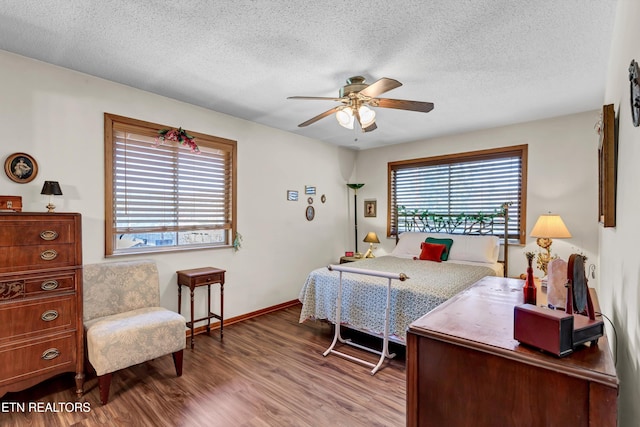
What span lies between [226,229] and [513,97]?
135 inches

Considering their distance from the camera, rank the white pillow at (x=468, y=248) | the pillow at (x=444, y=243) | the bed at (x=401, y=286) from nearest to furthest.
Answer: the bed at (x=401, y=286) < the white pillow at (x=468, y=248) < the pillow at (x=444, y=243)

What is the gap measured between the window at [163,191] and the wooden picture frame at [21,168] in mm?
505

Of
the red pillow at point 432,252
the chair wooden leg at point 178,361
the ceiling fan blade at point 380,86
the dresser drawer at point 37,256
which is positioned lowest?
the chair wooden leg at point 178,361

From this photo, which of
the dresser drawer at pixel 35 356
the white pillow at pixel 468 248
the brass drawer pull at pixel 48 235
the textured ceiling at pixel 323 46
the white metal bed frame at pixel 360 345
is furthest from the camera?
the white pillow at pixel 468 248

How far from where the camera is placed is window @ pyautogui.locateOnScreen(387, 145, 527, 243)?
13.6 ft

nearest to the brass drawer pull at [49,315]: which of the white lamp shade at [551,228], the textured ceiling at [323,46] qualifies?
the textured ceiling at [323,46]

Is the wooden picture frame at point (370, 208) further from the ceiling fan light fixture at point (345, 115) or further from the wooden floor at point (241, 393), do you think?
the ceiling fan light fixture at point (345, 115)

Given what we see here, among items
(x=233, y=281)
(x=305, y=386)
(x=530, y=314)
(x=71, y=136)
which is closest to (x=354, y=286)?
(x=305, y=386)

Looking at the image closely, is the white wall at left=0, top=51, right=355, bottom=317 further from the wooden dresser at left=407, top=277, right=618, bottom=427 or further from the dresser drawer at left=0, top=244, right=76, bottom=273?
the wooden dresser at left=407, top=277, right=618, bottom=427

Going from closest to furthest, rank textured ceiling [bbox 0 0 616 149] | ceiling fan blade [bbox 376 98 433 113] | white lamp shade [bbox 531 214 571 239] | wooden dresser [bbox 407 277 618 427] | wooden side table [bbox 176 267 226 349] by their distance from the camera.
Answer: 1. wooden dresser [bbox 407 277 618 427]
2. textured ceiling [bbox 0 0 616 149]
3. ceiling fan blade [bbox 376 98 433 113]
4. wooden side table [bbox 176 267 226 349]
5. white lamp shade [bbox 531 214 571 239]

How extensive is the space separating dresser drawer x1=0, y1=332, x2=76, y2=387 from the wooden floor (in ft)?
0.83

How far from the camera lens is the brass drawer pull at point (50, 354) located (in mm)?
2144

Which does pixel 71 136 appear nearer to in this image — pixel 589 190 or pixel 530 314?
pixel 530 314

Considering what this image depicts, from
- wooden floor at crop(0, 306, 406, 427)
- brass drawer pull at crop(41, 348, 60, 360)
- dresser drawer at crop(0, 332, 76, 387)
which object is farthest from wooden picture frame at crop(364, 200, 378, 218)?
brass drawer pull at crop(41, 348, 60, 360)
